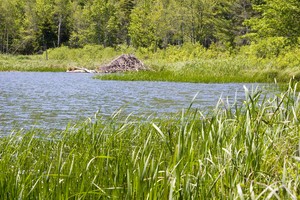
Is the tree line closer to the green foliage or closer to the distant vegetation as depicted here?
the distant vegetation

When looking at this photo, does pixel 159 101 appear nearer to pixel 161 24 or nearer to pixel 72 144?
pixel 72 144

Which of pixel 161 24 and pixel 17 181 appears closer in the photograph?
pixel 17 181

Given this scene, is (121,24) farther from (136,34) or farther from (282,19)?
(282,19)

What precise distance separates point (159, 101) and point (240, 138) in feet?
34.7

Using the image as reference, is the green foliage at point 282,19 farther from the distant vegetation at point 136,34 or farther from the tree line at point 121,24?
the tree line at point 121,24

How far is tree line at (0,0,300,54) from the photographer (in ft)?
210

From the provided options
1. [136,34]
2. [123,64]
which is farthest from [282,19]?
[136,34]

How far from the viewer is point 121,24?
84.2 meters

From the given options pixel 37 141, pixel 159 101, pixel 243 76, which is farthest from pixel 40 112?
pixel 243 76

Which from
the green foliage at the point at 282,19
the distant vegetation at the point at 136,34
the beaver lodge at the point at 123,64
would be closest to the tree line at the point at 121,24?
the distant vegetation at the point at 136,34

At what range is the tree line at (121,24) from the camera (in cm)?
6391

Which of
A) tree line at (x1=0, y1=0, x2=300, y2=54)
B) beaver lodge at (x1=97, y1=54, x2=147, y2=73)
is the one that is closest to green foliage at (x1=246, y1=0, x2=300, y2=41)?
beaver lodge at (x1=97, y1=54, x2=147, y2=73)

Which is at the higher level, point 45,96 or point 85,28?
point 85,28

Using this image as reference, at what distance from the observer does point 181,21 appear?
66688mm
